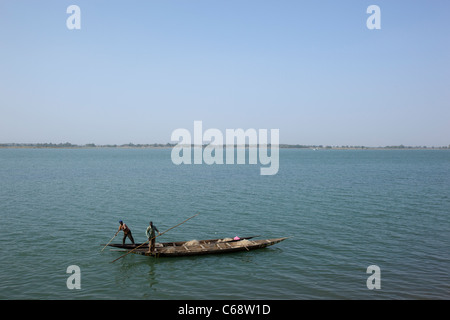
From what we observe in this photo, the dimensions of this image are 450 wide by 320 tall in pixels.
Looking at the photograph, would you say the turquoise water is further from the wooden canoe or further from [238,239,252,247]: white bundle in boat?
[238,239,252,247]: white bundle in boat

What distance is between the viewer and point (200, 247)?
73.8ft

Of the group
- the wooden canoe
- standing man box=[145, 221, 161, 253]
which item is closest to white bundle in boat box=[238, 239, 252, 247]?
the wooden canoe

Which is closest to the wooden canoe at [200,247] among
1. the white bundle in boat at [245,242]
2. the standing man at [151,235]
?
the white bundle in boat at [245,242]

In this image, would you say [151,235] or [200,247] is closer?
[151,235]

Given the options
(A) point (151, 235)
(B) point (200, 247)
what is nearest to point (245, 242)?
(B) point (200, 247)

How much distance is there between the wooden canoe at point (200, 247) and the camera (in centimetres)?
2170

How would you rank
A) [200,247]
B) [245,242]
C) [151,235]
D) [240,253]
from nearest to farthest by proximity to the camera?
[151,235] < [200,247] < [240,253] < [245,242]

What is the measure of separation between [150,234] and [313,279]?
10.6 m

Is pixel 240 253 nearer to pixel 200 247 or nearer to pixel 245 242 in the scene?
pixel 245 242

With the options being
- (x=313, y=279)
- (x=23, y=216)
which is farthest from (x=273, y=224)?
(x=23, y=216)

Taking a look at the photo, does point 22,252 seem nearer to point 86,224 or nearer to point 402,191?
point 86,224

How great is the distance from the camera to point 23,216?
3166 cm

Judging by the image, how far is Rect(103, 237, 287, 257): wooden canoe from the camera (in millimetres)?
21703
